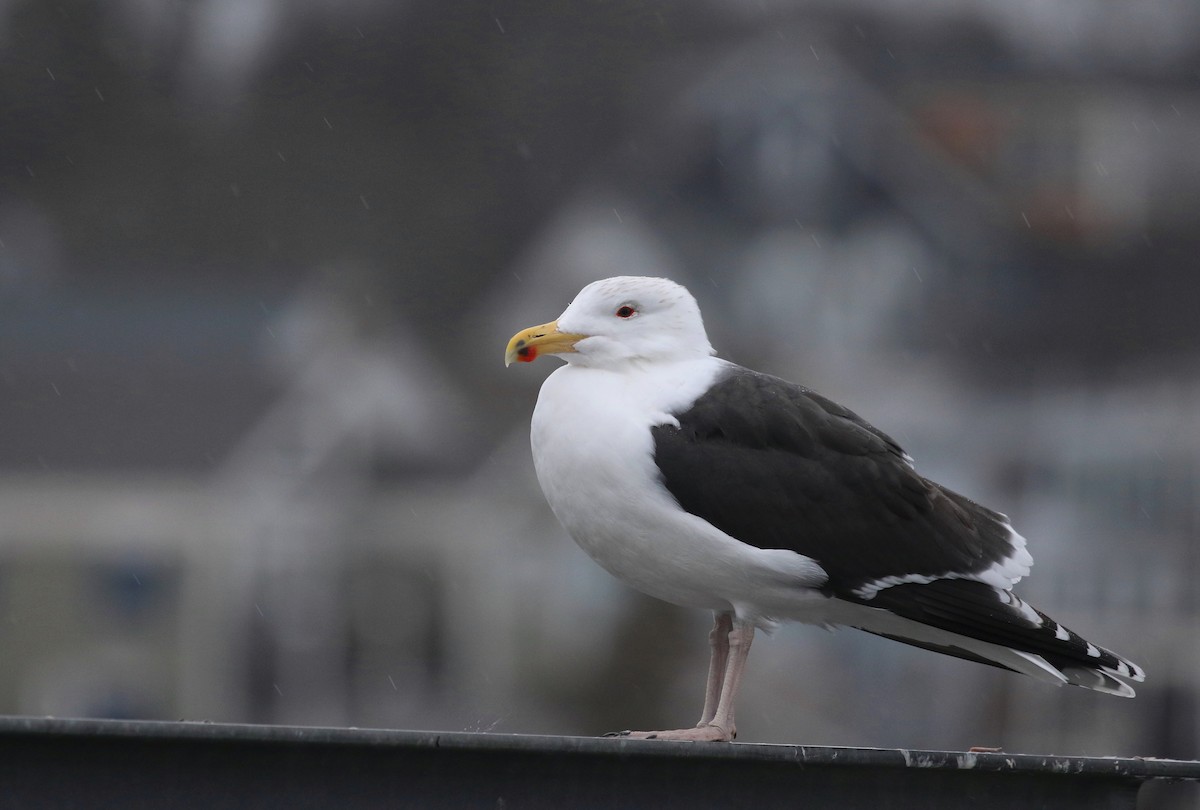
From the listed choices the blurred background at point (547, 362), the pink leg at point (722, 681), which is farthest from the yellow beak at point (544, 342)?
the blurred background at point (547, 362)

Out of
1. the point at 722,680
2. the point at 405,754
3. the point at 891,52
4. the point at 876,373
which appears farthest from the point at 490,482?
the point at 405,754

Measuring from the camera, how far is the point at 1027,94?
3091cm

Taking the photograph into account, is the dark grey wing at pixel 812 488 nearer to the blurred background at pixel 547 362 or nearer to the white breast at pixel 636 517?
the white breast at pixel 636 517

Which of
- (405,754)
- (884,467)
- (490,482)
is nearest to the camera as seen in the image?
(405,754)

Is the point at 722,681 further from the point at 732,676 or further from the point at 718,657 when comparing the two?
the point at 732,676

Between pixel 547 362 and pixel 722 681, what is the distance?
17787mm

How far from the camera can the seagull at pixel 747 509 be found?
4930 millimetres

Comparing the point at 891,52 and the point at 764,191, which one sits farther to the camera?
the point at 891,52

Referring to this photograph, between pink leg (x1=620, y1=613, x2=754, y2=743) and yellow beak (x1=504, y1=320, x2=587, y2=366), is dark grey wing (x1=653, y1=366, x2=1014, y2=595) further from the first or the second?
yellow beak (x1=504, y1=320, x2=587, y2=366)

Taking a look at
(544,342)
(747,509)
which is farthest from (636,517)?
(544,342)

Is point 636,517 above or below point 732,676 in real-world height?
above

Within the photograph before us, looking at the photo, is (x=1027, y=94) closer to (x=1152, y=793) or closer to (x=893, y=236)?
(x=893, y=236)

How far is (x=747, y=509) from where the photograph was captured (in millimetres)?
5031

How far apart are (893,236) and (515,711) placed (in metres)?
9.37
